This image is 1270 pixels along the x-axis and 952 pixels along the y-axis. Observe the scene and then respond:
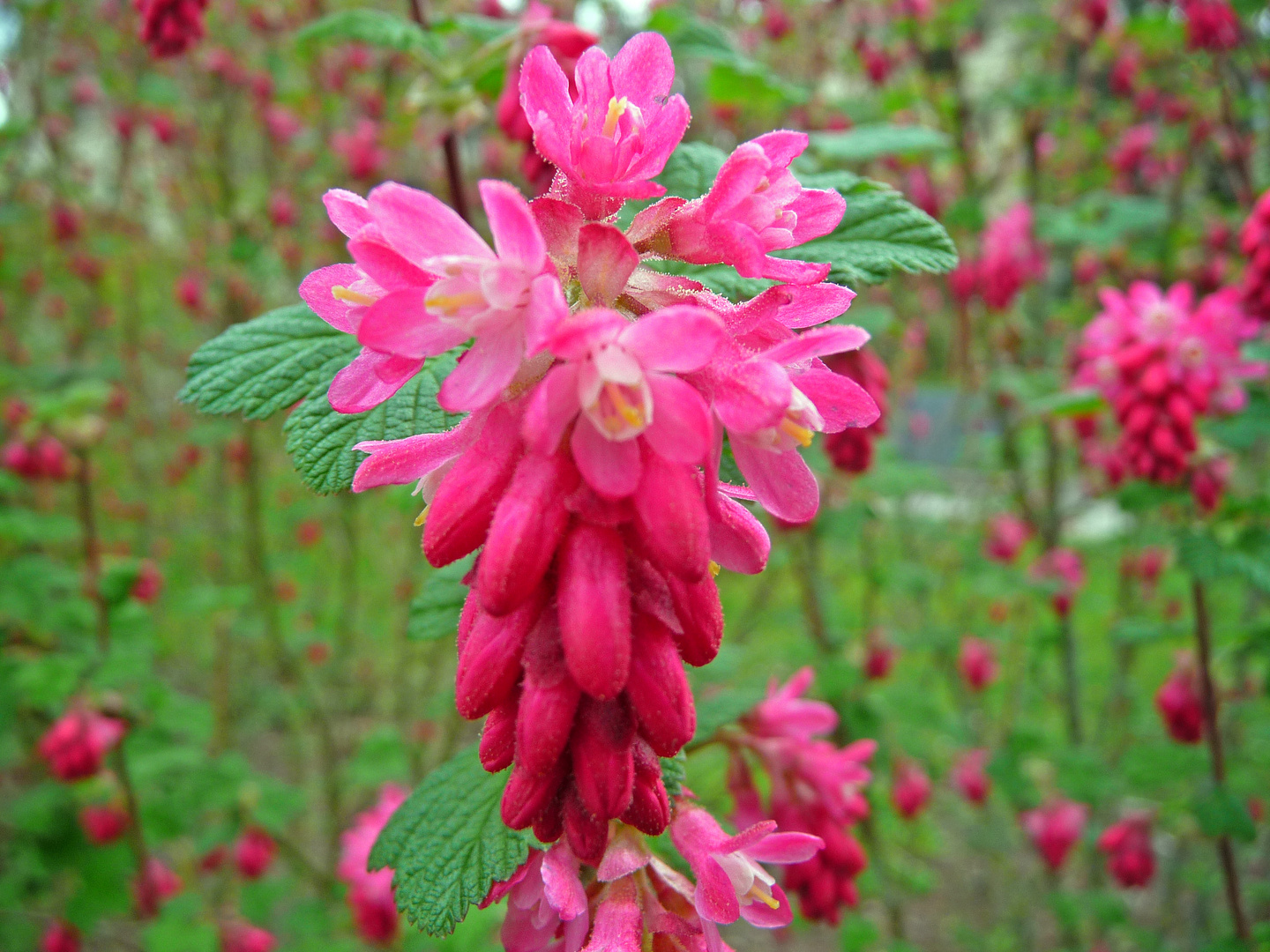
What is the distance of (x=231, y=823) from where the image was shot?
10.6 ft

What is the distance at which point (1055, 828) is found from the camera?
365 centimetres

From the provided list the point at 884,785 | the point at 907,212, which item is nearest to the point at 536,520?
the point at 907,212

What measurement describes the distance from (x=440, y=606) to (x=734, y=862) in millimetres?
612

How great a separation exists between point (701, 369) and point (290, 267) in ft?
14.2

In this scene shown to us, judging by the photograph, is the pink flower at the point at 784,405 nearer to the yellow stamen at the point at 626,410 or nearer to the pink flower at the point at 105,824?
the yellow stamen at the point at 626,410

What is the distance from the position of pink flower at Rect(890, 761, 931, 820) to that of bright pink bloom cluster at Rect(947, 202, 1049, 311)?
2084 mm

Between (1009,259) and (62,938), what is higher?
(1009,259)

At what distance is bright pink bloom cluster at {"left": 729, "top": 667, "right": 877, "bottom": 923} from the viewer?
147cm

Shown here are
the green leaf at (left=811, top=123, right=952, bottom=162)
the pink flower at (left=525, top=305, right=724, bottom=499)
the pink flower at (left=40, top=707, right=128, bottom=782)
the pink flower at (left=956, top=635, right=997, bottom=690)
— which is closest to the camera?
the pink flower at (left=525, top=305, right=724, bottom=499)

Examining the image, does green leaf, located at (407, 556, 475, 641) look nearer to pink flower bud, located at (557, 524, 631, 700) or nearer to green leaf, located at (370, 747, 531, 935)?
green leaf, located at (370, 747, 531, 935)

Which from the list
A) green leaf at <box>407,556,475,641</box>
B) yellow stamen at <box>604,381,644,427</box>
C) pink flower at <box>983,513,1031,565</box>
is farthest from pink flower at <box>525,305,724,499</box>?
pink flower at <box>983,513,1031,565</box>

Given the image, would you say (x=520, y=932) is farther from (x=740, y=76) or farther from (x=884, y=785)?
(x=884, y=785)

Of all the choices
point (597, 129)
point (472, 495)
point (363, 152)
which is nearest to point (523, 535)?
point (472, 495)

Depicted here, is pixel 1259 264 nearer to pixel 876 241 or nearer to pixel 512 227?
pixel 876 241
